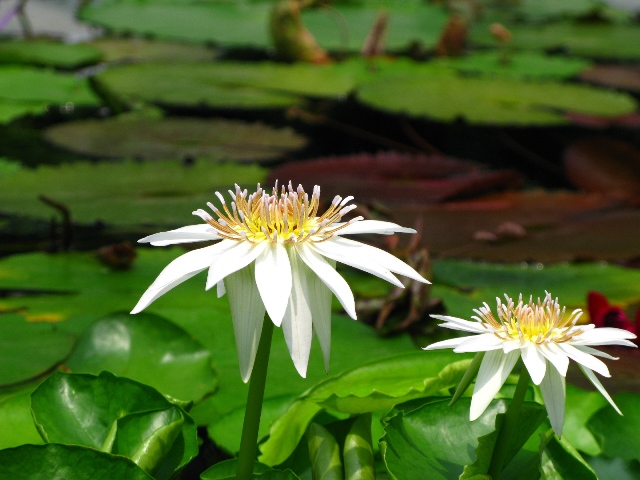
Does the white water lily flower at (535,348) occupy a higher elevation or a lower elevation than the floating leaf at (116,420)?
higher

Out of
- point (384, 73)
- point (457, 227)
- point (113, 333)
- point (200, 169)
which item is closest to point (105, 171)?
point (200, 169)

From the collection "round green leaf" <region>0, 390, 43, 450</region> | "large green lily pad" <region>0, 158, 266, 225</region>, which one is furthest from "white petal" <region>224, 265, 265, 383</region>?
"large green lily pad" <region>0, 158, 266, 225</region>

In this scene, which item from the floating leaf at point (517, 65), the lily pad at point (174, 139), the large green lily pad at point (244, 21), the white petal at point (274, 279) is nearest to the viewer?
the white petal at point (274, 279)

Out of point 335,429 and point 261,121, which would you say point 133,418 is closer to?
point 335,429

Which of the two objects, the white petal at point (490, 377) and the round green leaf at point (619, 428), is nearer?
the white petal at point (490, 377)

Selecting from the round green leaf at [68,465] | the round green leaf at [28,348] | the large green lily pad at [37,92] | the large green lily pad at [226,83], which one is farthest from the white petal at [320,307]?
the large green lily pad at [226,83]

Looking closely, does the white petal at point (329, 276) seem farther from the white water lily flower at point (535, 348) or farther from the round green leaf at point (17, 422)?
the round green leaf at point (17, 422)

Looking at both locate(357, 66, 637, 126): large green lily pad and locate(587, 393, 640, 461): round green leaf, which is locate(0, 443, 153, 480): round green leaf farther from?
locate(357, 66, 637, 126): large green lily pad
